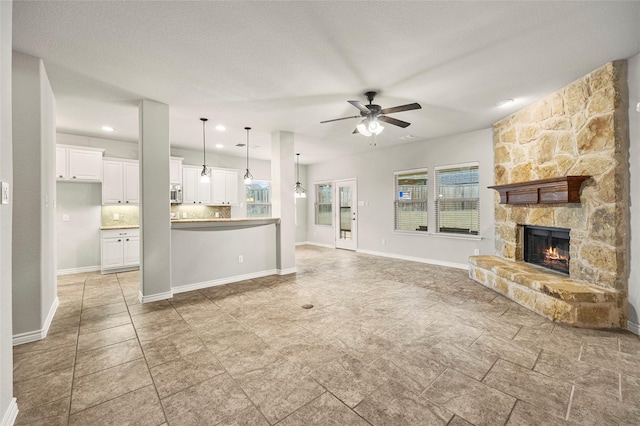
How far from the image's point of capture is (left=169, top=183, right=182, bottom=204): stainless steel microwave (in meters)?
6.32

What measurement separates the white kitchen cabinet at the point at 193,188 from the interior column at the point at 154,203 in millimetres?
2877

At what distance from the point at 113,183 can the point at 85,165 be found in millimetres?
547

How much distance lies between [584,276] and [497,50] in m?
2.84

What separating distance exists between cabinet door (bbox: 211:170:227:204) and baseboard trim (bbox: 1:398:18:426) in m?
5.70

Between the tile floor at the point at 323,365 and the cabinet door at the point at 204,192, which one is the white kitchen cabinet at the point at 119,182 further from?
the tile floor at the point at 323,365

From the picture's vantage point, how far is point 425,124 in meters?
5.08

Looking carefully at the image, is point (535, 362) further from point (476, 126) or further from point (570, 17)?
point (476, 126)

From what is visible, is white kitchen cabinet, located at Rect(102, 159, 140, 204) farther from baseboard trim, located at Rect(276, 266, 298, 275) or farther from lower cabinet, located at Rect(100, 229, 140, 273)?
baseboard trim, located at Rect(276, 266, 298, 275)

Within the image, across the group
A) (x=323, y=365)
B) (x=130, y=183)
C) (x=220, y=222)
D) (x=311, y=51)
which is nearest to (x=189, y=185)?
(x=130, y=183)

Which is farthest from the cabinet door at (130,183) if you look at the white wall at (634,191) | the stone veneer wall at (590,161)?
the white wall at (634,191)

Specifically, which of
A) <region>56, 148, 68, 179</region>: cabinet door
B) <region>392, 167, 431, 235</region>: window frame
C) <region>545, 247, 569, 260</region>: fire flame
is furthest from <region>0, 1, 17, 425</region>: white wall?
<region>392, 167, 431, 235</region>: window frame

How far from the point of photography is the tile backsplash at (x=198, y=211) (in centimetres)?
678

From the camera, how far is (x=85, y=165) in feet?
17.7

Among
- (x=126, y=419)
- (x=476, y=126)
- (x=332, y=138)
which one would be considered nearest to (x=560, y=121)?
(x=476, y=126)
